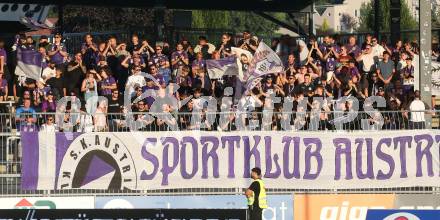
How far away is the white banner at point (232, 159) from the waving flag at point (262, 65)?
256 cm

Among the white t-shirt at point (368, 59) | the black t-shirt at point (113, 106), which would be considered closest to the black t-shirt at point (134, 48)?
the black t-shirt at point (113, 106)

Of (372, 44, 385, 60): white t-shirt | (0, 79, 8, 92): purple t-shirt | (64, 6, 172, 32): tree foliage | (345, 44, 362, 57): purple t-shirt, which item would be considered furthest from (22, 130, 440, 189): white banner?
(64, 6, 172, 32): tree foliage

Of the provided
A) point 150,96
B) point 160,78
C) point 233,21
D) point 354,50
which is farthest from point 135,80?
point 233,21

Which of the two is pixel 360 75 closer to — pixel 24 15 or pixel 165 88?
pixel 165 88

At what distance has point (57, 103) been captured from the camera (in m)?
22.4

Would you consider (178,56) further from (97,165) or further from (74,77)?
(97,165)

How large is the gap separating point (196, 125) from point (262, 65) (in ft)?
10.0

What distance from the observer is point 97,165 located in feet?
69.1

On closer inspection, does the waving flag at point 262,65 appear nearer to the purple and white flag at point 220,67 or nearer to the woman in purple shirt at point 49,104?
the purple and white flag at point 220,67

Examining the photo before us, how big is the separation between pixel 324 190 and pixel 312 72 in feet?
12.3

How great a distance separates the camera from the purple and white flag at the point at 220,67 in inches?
955

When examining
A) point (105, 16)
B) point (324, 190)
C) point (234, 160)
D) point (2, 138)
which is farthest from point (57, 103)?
point (105, 16)

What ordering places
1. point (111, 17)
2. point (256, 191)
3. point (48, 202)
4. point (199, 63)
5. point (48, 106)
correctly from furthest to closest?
point (111, 17) → point (199, 63) → point (48, 106) → point (48, 202) → point (256, 191)

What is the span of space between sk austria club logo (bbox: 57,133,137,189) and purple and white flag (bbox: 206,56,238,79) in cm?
392
